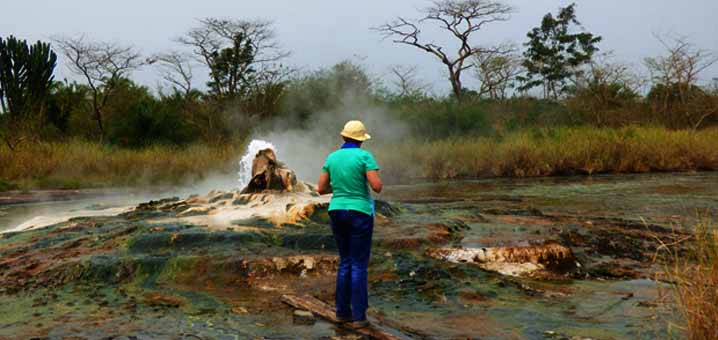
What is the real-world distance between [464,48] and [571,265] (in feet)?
91.2

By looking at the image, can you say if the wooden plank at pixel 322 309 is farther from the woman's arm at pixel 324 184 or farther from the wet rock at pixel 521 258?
the wet rock at pixel 521 258

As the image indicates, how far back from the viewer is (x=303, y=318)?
4797mm

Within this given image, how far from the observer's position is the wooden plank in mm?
4246

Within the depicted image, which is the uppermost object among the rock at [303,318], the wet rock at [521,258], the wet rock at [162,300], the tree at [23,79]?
the tree at [23,79]

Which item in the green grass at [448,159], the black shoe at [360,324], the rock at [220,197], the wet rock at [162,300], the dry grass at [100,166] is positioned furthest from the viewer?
the green grass at [448,159]

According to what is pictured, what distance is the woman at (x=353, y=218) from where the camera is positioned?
4.39m

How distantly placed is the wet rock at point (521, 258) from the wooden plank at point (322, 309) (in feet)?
6.14

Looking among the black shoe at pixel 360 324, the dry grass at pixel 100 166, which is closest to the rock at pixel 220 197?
the black shoe at pixel 360 324

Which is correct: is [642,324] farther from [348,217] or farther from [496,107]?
[496,107]

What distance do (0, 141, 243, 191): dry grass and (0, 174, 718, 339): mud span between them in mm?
7779

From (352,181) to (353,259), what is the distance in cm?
50

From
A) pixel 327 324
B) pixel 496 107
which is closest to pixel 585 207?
pixel 327 324

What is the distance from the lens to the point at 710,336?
3.38 metres

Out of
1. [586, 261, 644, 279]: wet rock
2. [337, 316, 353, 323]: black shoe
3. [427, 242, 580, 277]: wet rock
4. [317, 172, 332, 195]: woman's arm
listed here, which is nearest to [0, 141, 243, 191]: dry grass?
[427, 242, 580, 277]: wet rock
